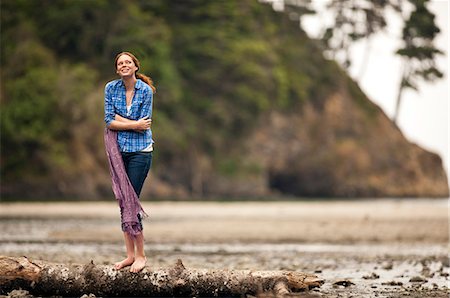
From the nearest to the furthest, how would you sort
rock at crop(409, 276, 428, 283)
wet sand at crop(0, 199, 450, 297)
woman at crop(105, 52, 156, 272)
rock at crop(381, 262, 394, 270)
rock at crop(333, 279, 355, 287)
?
woman at crop(105, 52, 156, 272) → rock at crop(333, 279, 355, 287) → rock at crop(409, 276, 428, 283) → wet sand at crop(0, 199, 450, 297) → rock at crop(381, 262, 394, 270)

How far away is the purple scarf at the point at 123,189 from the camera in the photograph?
25.9 feet

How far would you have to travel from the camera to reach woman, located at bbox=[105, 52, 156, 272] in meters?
7.90

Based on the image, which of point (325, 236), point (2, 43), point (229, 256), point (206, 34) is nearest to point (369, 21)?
point (206, 34)

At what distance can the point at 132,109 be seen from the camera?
796 centimetres

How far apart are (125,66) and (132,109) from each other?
1.28ft

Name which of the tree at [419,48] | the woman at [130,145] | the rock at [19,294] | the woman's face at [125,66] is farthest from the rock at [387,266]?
the tree at [419,48]

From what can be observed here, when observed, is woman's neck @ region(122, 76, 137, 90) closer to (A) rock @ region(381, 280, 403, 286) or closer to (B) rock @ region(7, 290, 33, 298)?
(B) rock @ region(7, 290, 33, 298)

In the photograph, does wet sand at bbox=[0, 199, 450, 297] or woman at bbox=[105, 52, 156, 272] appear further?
wet sand at bbox=[0, 199, 450, 297]

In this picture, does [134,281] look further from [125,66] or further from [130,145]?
[125,66]

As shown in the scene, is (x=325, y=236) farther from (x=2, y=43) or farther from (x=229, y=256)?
(x=2, y=43)

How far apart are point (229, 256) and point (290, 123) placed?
52.7m

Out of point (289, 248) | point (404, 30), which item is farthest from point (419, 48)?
point (289, 248)

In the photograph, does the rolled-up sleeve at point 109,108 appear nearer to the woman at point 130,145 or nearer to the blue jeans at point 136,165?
the woman at point 130,145

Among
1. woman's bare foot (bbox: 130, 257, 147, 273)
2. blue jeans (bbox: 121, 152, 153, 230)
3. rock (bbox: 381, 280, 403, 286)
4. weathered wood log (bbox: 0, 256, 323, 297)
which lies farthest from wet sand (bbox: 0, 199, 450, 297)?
blue jeans (bbox: 121, 152, 153, 230)
